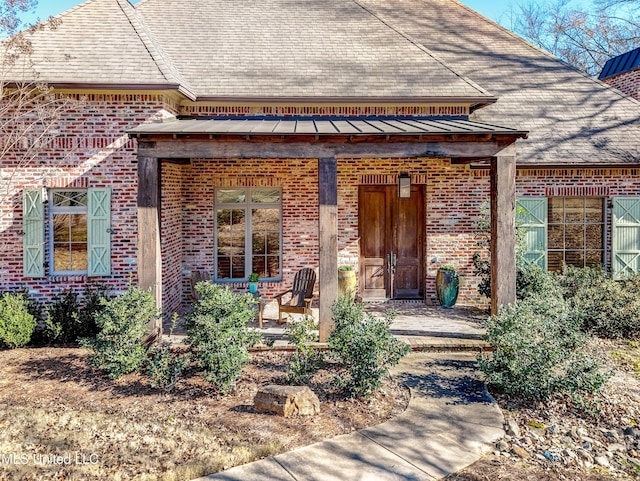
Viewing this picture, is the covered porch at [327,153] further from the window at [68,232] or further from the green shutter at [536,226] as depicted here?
the green shutter at [536,226]

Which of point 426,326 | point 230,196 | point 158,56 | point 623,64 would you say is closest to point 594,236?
point 426,326

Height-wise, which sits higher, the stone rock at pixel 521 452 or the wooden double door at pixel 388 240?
the wooden double door at pixel 388 240

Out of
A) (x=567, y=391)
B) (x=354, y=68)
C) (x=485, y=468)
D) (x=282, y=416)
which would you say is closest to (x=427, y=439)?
(x=485, y=468)

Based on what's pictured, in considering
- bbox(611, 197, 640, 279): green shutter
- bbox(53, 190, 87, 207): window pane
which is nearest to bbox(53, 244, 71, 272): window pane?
bbox(53, 190, 87, 207): window pane

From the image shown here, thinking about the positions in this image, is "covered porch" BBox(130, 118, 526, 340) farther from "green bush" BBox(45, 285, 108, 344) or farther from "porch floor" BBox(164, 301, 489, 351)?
"green bush" BBox(45, 285, 108, 344)

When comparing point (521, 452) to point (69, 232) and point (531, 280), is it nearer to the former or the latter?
point (531, 280)

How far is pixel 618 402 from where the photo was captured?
5.91 m

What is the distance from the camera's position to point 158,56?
29.2ft

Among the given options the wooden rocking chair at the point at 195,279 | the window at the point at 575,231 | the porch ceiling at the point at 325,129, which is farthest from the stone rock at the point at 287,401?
the window at the point at 575,231

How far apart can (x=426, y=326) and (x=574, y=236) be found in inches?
173

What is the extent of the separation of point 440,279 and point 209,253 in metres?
4.70

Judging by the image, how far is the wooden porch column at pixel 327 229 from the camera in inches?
283

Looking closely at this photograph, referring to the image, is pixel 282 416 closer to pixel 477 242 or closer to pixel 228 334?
pixel 228 334

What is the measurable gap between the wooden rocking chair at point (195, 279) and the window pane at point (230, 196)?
151cm
